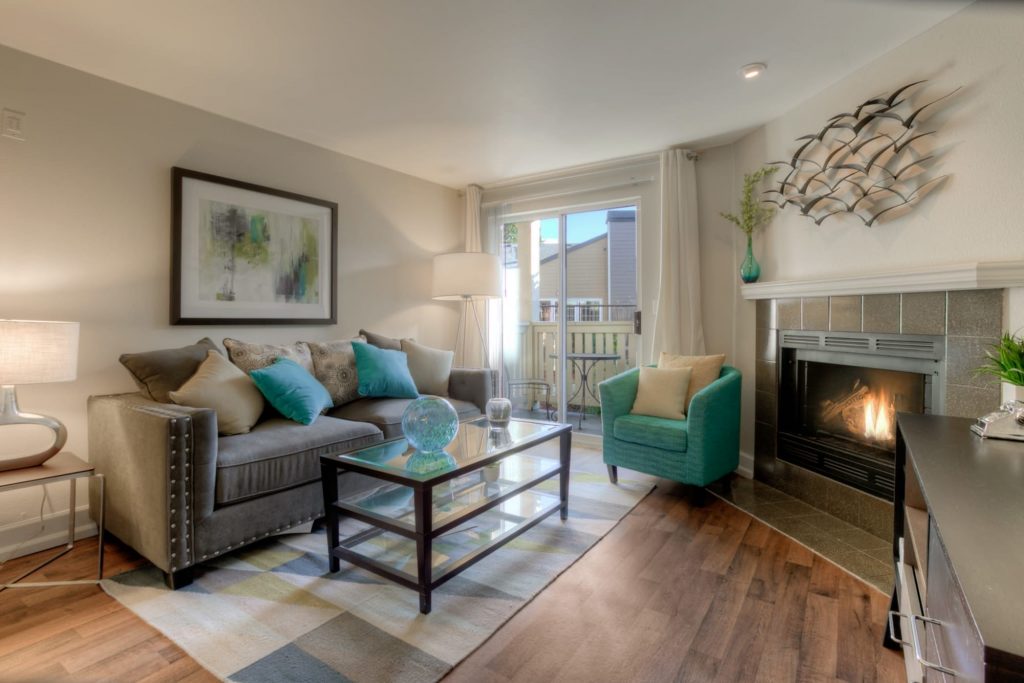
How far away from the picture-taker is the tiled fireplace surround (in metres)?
2.01

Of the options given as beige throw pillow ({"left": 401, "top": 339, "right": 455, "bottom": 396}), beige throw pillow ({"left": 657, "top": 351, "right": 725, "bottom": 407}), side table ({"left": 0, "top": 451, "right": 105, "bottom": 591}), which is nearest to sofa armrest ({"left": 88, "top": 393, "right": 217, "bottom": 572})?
side table ({"left": 0, "top": 451, "right": 105, "bottom": 591})

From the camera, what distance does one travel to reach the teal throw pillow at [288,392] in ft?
8.36

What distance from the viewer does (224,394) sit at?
2.36 metres

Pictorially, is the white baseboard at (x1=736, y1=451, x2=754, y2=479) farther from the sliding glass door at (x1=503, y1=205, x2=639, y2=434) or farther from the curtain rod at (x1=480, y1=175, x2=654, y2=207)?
the curtain rod at (x1=480, y1=175, x2=654, y2=207)

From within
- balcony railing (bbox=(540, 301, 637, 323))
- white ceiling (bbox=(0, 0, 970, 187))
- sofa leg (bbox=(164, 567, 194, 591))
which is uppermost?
white ceiling (bbox=(0, 0, 970, 187))

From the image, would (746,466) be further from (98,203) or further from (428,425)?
(98,203)

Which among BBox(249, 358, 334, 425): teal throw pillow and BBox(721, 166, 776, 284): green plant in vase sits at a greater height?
BBox(721, 166, 776, 284): green plant in vase

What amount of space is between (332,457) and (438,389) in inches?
63.3

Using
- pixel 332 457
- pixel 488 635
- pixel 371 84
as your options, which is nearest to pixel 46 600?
pixel 332 457

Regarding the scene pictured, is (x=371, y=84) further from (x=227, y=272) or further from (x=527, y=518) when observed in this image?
(x=527, y=518)

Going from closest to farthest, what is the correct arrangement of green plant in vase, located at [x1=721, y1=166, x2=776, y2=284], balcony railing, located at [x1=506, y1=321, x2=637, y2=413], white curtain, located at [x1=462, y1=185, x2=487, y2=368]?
green plant in vase, located at [x1=721, y1=166, x2=776, y2=284]
balcony railing, located at [x1=506, y1=321, x2=637, y2=413]
white curtain, located at [x1=462, y1=185, x2=487, y2=368]

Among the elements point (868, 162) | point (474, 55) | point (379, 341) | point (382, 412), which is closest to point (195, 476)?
point (382, 412)

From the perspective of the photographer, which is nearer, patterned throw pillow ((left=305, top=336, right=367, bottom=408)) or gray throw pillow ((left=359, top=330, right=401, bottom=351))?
patterned throw pillow ((left=305, top=336, right=367, bottom=408))

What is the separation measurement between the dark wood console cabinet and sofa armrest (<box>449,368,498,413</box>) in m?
2.43
